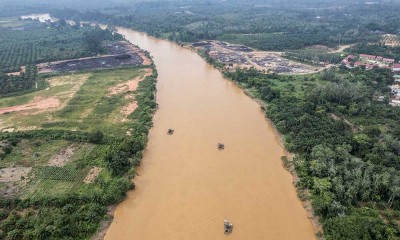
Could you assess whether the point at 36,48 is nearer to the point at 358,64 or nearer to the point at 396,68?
the point at 358,64

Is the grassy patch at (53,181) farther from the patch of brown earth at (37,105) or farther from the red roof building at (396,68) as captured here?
the red roof building at (396,68)

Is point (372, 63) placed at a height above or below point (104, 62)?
below

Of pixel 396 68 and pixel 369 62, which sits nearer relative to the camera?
pixel 396 68

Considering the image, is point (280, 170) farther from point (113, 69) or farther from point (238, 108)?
point (113, 69)

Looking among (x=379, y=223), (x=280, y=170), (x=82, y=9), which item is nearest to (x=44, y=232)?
(x=280, y=170)

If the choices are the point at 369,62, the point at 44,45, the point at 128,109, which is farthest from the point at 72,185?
the point at 44,45

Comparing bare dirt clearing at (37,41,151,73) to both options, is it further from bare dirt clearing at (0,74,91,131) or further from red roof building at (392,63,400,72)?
red roof building at (392,63,400,72)

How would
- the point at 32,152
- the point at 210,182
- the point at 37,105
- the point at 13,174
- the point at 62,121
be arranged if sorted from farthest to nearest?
the point at 37,105 → the point at 62,121 → the point at 32,152 → the point at 13,174 → the point at 210,182
